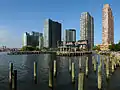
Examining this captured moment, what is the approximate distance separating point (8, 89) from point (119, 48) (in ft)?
451

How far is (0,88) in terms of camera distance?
1387 inches

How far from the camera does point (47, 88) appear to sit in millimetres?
33719

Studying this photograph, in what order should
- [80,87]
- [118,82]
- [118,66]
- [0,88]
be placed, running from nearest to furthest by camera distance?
[80,87] → [0,88] → [118,82] → [118,66]

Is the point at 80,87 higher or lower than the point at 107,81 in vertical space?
higher

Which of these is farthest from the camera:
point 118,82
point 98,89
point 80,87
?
point 118,82

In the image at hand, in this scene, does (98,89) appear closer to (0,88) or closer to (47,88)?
(47,88)

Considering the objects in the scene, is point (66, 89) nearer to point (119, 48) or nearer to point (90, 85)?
point (90, 85)

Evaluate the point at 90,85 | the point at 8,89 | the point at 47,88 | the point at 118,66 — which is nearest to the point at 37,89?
the point at 47,88

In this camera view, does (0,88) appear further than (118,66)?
No

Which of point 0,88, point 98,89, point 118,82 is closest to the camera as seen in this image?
point 98,89

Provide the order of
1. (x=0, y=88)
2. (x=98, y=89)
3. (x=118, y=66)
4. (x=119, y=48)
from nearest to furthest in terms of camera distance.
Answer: (x=98, y=89) → (x=0, y=88) → (x=118, y=66) → (x=119, y=48)

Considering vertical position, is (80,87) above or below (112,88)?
above

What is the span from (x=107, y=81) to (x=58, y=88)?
1169cm

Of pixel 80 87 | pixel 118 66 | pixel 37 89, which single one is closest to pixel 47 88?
pixel 37 89
